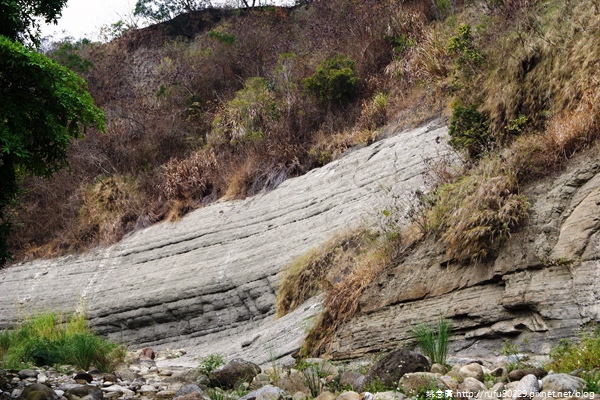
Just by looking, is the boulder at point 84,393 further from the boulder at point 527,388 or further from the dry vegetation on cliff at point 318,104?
the boulder at point 527,388

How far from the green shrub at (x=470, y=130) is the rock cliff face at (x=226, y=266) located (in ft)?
5.21

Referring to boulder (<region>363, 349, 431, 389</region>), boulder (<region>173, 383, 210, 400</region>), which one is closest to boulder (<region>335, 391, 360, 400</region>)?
boulder (<region>363, 349, 431, 389</region>)

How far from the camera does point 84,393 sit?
8875 mm

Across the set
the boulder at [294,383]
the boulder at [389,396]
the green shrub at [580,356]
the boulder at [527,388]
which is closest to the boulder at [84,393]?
the boulder at [294,383]

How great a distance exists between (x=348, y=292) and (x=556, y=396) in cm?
540

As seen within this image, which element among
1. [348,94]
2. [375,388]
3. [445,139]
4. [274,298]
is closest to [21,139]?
[375,388]

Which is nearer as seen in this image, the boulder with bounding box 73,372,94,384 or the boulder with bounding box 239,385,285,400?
the boulder with bounding box 239,385,285,400

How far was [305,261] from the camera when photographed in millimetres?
12594

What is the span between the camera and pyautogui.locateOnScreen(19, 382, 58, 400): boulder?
8.35m

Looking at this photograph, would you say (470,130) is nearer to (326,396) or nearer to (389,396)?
(326,396)

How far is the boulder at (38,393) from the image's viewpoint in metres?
8.35

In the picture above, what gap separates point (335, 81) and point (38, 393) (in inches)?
479

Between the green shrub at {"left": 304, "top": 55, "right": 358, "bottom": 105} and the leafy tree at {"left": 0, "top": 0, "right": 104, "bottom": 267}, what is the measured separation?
9.80m

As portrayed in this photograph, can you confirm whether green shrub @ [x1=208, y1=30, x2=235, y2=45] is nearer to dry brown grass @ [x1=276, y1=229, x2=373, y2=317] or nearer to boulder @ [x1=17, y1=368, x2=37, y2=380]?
dry brown grass @ [x1=276, y1=229, x2=373, y2=317]
